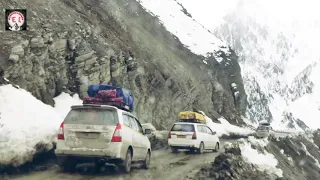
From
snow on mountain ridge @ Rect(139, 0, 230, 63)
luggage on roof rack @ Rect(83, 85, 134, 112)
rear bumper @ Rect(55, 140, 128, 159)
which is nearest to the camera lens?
rear bumper @ Rect(55, 140, 128, 159)

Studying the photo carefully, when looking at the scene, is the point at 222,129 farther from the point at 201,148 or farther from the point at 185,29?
the point at 185,29

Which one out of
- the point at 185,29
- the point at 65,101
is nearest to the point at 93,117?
the point at 65,101

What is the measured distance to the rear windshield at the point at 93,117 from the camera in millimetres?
11406

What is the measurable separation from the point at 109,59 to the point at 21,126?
1497cm

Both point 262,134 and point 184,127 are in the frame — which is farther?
point 262,134

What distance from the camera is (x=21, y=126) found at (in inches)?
468

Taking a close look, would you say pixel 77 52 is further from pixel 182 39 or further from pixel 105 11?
pixel 182 39

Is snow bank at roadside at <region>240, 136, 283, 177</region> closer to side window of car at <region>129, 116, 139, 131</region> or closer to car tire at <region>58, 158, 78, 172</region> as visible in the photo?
side window of car at <region>129, 116, 139, 131</region>

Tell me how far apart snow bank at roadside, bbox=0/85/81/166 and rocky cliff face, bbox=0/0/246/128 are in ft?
14.1

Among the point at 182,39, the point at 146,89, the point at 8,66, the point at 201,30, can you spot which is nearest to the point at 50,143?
the point at 8,66

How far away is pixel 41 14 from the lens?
2284 cm

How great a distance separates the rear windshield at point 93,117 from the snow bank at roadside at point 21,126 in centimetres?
132

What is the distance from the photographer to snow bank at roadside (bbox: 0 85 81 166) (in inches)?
440

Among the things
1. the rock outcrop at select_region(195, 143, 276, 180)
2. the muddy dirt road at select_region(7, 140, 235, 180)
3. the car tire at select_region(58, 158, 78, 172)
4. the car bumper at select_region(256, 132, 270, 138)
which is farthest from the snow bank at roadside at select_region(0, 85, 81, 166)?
the car bumper at select_region(256, 132, 270, 138)
